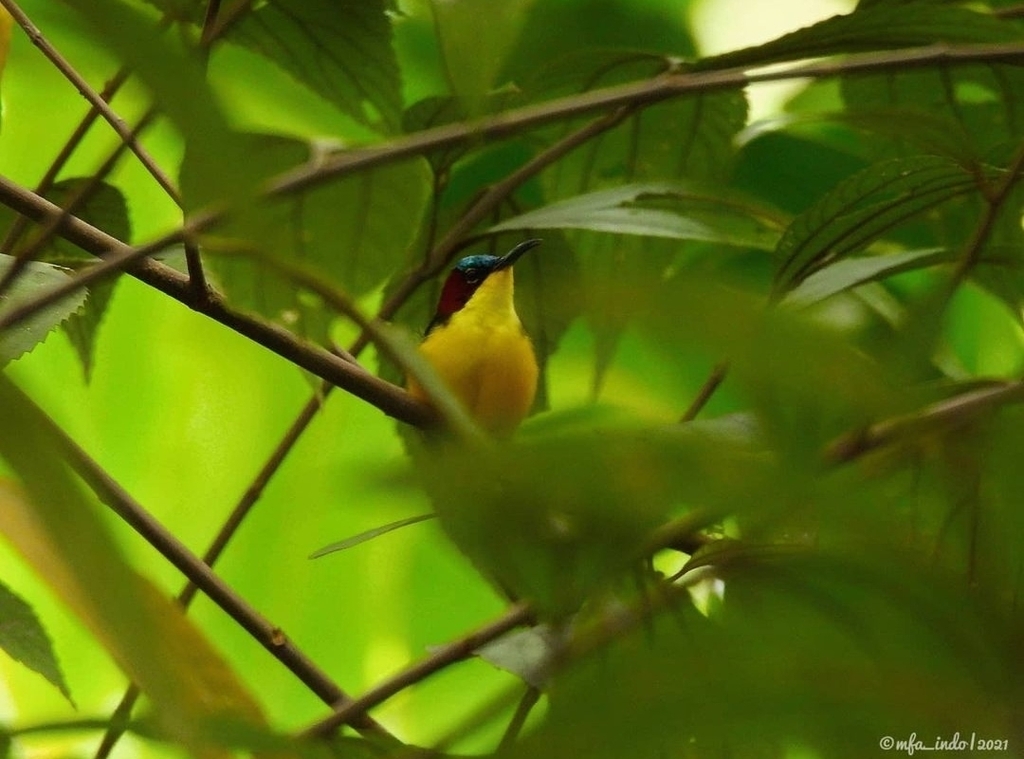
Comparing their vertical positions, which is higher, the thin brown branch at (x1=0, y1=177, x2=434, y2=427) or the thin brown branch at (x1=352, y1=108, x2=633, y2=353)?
the thin brown branch at (x1=352, y1=108, x2=633, y2=353)

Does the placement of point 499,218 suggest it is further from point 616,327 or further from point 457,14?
point 616,327

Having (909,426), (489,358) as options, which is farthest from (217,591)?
(489,358)

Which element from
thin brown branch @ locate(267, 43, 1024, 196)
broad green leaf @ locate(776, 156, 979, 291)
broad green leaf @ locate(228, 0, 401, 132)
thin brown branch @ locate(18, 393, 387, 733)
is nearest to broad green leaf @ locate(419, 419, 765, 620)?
thin brown branch @ locate(267, 43, 1024, 196)

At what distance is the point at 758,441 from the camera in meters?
0.31

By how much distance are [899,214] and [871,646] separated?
53 centimetres

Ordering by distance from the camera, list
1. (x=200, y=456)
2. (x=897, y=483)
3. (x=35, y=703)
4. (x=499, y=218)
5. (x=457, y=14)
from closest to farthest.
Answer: (x=457, y=14) → (x=897, y=483) → (x=499, y=218) → (x=35, y=703) → (x=200, y=456)

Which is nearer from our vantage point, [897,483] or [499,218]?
[897,483]

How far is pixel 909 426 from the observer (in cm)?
33

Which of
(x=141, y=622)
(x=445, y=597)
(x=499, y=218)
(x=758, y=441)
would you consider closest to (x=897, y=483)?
(x=758, y=441)

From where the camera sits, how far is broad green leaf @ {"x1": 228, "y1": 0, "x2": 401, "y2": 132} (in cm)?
87

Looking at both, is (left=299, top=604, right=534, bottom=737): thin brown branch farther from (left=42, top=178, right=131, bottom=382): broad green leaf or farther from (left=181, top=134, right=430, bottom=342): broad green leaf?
(left=42, top=178, right=131, bottom=382): broad green leaf

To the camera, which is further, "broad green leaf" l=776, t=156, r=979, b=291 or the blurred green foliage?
"broad green leaf" l=776, t=156, r=979, b=291

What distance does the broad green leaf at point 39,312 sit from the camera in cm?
54

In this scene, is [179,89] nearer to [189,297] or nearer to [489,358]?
[189,297]
